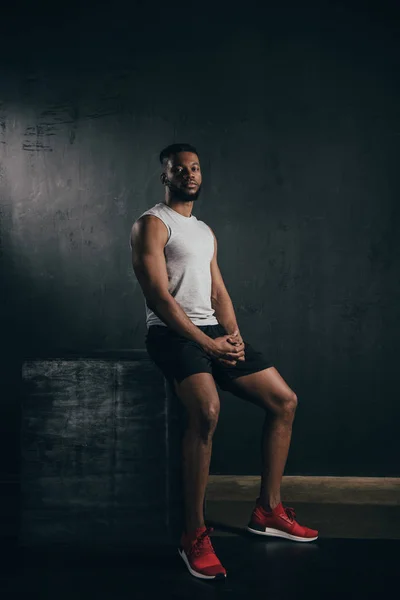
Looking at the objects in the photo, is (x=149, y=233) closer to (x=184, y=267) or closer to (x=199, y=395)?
(x=184, y=267)

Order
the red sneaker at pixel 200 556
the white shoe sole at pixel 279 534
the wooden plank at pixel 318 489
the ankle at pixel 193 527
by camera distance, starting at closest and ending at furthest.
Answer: the red sneaker at pixel 200 556 → the ankle at pixel 193 527 → the white shoe sole at pixel 279 534 → the wooden plank at pixel 318 489

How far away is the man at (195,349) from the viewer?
238 centimetres

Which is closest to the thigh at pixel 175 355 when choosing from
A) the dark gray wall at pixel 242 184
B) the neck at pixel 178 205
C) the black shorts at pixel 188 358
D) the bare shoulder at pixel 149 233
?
the black shorts at pixel 188 358

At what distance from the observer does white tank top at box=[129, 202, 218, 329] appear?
262 centimetres

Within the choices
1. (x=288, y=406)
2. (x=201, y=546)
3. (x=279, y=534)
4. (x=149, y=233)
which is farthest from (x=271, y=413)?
(x=149, y=233)

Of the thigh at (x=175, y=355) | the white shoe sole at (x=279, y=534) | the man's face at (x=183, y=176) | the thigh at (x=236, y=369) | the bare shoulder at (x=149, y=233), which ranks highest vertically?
the man's face at (x=183, y=176)

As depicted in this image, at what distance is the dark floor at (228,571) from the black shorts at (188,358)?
65 cm

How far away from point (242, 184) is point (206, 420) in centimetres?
137

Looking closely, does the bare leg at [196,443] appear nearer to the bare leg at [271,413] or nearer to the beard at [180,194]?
the bare leg at [271,413]

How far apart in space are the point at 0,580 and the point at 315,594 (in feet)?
3.41

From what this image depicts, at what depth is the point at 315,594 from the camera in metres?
2.09

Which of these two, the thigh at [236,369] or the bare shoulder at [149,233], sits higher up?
the bare shoulder at [149,233]

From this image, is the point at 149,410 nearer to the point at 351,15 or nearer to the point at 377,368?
the point at 377,368

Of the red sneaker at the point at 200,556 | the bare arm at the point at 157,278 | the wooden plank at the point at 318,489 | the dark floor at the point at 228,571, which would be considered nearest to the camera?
the dark floor at the point at 228,571
